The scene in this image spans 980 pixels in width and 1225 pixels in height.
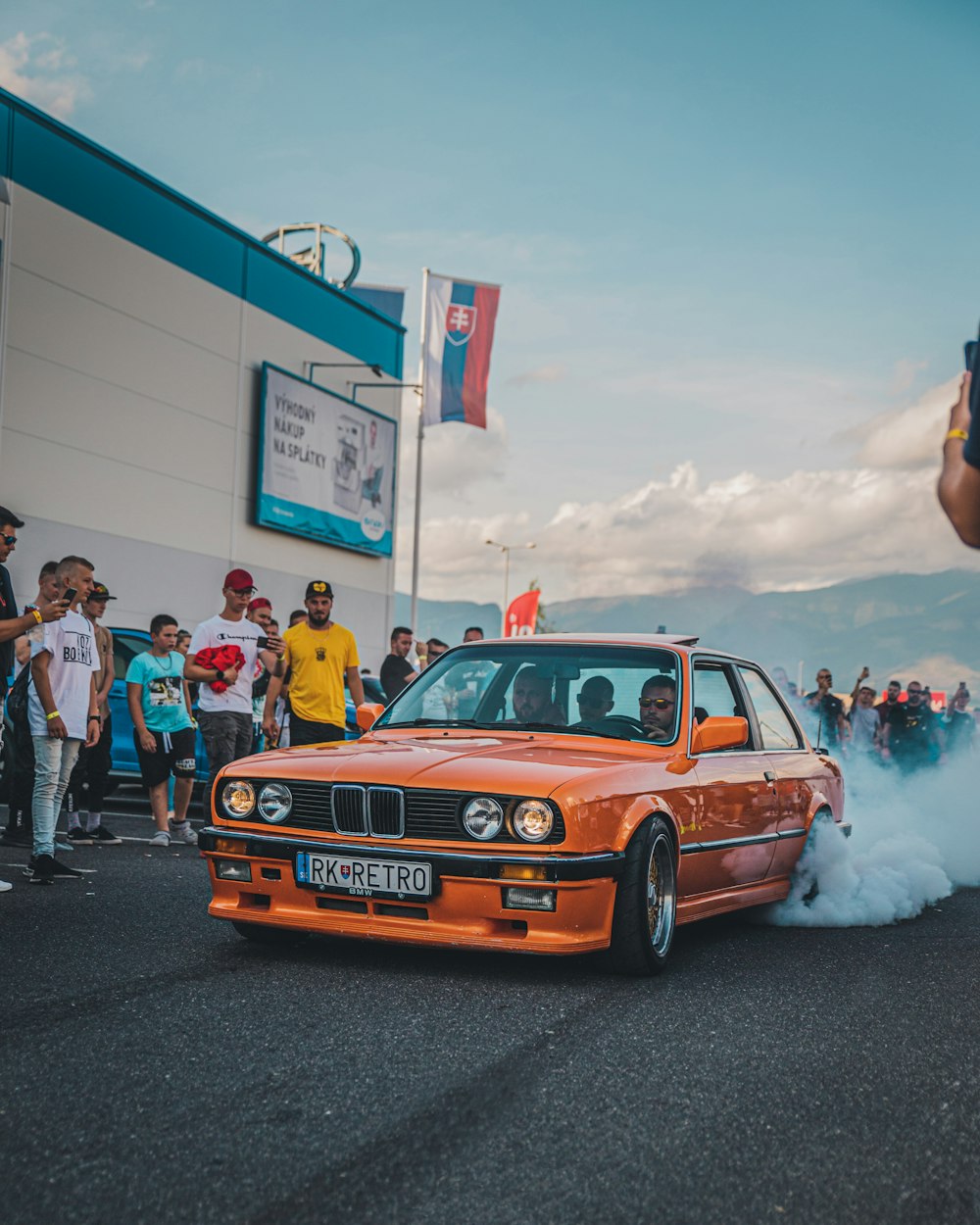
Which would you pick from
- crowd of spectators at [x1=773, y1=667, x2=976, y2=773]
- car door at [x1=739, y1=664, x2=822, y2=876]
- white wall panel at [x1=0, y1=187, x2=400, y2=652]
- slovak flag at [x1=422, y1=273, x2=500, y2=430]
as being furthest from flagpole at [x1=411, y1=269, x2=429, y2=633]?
car door at [x1=739, y1=664, x2=822, y2=876]

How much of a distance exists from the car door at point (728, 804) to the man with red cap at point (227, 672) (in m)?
3.31

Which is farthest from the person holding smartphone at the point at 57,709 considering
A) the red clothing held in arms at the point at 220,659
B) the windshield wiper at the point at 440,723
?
the windshield wiper at the point at 440,723

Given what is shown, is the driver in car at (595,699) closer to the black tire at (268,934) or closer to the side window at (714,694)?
the side window at (714,694)

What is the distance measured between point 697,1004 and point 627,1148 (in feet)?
5.86

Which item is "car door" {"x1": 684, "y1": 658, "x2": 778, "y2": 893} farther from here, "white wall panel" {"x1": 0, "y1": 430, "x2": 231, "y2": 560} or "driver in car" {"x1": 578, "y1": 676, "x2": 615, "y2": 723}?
"white wall panel" {"x1": 0, "y1": 430, "x2": 231, "y2": 560}

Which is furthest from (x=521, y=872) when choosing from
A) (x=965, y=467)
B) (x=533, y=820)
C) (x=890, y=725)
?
(x=890, y=725)

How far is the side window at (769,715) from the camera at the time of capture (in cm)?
741

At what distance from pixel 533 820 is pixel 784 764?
272 cm

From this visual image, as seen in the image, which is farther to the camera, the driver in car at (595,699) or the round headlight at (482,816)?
the driver in car at (595,699)

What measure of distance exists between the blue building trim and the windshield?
13582 mm

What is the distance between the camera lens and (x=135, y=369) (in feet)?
66.4

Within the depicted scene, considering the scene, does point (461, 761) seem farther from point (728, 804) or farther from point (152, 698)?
point (152, 698)

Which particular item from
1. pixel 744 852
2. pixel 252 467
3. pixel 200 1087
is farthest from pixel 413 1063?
pixel 252 467

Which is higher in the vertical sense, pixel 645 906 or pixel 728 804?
pixel 728 804
